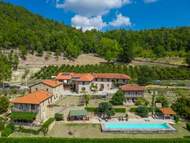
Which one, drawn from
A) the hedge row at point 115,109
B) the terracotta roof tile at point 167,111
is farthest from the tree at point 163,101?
the hedge row at point 115,109

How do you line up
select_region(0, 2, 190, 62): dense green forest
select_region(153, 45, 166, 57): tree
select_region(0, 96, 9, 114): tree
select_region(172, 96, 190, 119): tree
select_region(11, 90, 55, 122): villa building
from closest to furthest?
1. select_region(11, 90, 55, 122): villa building
2. select_region(172, 96, 190, 119): tree
3. select_region(0, 96, 9, 114): tree
4. select_region(0, 2, 190, 62): dense green forest
5. select_region(153, 45, 166, 57): tree

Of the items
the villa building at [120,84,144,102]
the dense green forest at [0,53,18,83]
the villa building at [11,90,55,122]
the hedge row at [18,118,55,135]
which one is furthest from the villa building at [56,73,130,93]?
the hedge row at [18,118,55,135]

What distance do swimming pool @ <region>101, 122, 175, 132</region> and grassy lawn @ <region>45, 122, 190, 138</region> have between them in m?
0.96

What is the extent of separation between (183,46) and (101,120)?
82.8 metres

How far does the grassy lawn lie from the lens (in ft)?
155

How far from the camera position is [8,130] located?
46781 millimetres

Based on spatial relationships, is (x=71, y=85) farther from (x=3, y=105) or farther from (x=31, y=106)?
(x=31, y=106)

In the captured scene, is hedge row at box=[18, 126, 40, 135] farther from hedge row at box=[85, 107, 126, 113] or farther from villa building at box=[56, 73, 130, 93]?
villa building at box=[56, 73, 130, 93]

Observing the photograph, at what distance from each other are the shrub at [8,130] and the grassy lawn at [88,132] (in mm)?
5692

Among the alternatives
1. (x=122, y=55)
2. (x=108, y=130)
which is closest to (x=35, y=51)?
(x=122, y=55)

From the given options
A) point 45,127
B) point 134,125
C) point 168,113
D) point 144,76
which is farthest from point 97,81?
point 45,127

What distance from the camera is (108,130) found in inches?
1911

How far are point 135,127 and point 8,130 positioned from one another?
19.1 m

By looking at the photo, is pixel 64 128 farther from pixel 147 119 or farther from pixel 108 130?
pixel 147 119
